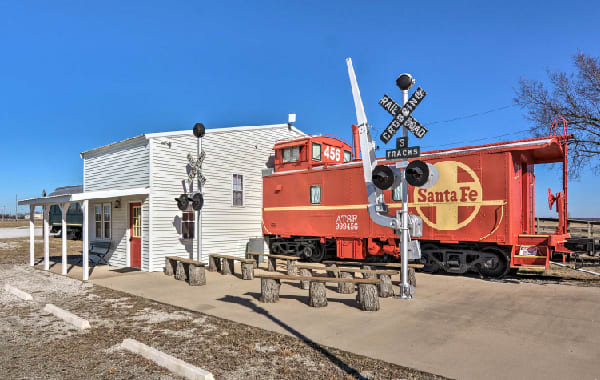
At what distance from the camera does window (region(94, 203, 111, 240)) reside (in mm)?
14180

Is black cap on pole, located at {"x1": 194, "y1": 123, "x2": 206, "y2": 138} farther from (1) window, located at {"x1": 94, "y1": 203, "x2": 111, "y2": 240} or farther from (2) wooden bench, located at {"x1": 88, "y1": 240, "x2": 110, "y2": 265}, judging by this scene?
(2) wooden bench, located at {"x1": 88, "y1": 240, "x2": 110, "y2": 265}

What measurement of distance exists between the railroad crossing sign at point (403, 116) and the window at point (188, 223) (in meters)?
7.54

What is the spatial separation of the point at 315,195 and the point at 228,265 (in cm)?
415

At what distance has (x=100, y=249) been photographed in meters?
14.3

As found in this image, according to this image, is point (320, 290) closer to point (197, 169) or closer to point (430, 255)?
point (430, 255)

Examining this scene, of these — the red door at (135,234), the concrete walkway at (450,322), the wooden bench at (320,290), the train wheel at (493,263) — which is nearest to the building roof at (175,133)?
the red door at (135,234)

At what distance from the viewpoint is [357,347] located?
5.17m

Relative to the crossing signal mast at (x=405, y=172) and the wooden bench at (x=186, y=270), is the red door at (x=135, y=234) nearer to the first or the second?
the wooden bench at (x=186, y=270)

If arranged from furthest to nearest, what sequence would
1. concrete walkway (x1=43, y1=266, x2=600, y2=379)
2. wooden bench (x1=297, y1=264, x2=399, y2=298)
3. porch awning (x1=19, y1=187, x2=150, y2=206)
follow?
porch awning (x1=19, y1=187, x2=150, y2=206), wooden bench (x1=297, y1=264, x2=399, y2=298), concrete walkway (x1=43, y1=266, x2=600, y2=379)

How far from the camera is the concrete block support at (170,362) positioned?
410cm

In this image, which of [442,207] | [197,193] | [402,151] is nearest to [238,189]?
[197,193]

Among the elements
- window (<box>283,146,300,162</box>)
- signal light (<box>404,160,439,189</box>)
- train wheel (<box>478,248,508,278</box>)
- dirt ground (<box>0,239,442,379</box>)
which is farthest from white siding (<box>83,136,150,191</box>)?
train wheel (<box>478,248,508,278</box>)

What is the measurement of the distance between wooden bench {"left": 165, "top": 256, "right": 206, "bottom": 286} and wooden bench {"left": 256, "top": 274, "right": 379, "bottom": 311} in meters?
2.71

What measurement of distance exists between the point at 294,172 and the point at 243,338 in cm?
947
